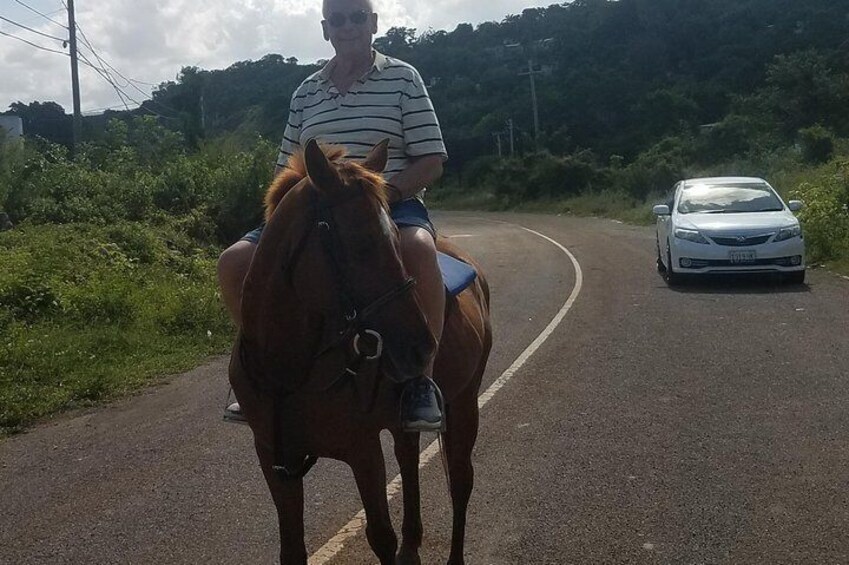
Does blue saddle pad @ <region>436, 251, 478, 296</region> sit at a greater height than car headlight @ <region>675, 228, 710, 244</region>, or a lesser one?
lesser


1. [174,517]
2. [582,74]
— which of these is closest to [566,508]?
[174,517]

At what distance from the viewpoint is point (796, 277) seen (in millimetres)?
13930

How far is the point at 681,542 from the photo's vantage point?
4297mm

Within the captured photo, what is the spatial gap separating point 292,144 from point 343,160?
1029mm

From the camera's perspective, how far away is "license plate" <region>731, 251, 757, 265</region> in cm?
1375

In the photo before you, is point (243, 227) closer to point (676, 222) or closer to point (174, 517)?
point (676, 222)

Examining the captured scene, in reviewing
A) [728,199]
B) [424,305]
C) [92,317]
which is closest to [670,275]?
[728,199]

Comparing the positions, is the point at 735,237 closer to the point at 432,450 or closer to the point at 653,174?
the point at 432,450

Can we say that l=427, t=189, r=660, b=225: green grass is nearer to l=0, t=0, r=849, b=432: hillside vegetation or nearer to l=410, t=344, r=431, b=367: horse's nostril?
l=0, t=0, r=849, b=432: hillside vegetation

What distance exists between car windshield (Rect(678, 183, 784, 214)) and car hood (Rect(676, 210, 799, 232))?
29cm

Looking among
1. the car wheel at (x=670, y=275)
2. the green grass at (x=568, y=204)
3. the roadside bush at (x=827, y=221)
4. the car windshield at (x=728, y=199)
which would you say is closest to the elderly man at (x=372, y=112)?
the car wheel at (x=670, y=275)

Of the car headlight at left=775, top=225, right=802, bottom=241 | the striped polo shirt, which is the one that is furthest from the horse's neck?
the car headlight at left=775, top=225, right=802, bottom=241

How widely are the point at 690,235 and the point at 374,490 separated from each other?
1190 centimetres

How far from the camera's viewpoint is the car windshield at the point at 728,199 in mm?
15008
